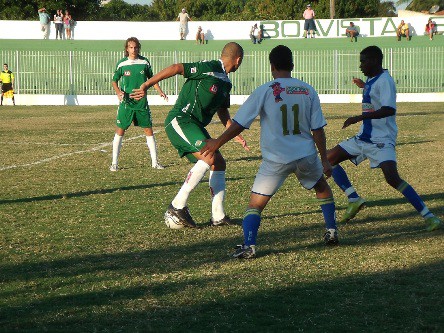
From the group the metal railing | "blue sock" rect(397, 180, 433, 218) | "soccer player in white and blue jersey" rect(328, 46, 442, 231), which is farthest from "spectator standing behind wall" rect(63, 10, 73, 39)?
"blue sock" rect(397, 180, 433, 218)

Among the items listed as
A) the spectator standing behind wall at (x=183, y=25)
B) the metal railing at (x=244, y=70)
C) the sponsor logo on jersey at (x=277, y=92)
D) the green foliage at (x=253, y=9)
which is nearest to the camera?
the sponsor logo on jersey at (x=277, y=92)

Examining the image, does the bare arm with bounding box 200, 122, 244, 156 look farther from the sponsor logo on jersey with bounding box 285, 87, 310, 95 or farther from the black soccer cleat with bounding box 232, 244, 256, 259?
the black soccer cleat with bounding box 232, 244, 256, 259

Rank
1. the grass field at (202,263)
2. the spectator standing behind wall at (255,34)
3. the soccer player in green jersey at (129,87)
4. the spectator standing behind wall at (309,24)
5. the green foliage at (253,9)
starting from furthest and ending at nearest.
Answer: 1. the green foliage at (253,9)
2. the spectator standing behind wall at (309,24)
3. the spectator standing behind wall at (255,34)
4. the soccer player in green jersey at (129,87)
5. the grass field at (202,263)

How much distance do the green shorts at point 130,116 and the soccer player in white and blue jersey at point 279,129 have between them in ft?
24.6

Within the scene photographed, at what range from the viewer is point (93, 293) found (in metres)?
6.36

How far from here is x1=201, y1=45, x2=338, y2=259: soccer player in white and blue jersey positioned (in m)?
7.25

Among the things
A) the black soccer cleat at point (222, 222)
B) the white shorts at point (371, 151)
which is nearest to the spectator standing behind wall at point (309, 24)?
the white shorts at point (371, 151)

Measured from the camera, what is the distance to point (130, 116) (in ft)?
48.6

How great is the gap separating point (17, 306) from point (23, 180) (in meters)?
7.57

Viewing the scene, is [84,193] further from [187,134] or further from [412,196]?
[412,196]

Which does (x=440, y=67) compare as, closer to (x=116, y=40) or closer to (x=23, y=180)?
(x=116, y=40)

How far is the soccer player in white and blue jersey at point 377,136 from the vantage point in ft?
28.9

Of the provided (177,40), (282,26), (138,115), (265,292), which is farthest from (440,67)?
(265,292)

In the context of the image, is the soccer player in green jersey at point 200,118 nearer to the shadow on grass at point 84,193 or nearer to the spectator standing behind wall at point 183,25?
the shadow on grass at point 84,193
